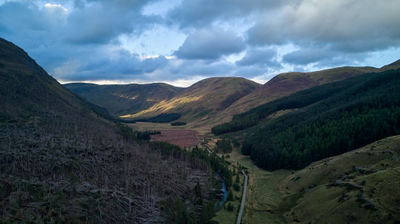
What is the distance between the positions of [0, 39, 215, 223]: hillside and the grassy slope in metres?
22.7

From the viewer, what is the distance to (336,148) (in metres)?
110

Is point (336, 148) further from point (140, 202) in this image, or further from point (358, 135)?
point (140, 202)

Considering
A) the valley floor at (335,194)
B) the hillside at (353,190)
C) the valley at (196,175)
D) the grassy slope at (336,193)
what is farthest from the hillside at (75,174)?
the hillside at (353,190)

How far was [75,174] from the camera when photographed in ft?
273

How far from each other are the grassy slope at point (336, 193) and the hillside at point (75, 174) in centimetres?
2273

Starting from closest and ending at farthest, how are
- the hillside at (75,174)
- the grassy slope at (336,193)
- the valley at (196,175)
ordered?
the grassy slope at (336,193) → the valley at (196,175) → the hillside at (75,174)

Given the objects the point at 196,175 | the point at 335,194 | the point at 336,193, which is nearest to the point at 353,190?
the point at 336,193

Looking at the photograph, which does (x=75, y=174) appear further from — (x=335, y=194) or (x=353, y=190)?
(x=353, y=190)

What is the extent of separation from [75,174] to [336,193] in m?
87.3

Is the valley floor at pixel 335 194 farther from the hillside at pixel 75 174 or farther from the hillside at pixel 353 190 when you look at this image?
the hillside at pixel 75 174

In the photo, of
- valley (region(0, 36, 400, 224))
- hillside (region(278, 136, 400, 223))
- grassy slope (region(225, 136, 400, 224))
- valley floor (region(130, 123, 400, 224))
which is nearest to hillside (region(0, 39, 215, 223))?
valley (region(0, 36, 400, 224))

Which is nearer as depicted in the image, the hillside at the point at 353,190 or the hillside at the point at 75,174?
the hillside at the point at 353,190

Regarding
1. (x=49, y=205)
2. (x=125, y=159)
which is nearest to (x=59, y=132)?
(x=125, y=159)

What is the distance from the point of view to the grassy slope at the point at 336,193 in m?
49.4
